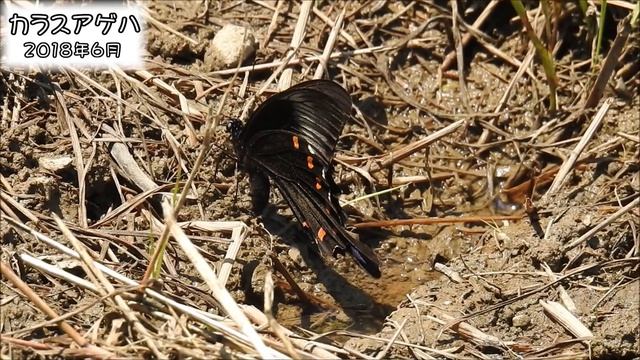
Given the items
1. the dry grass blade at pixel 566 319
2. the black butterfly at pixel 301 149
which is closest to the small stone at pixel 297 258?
the black butterfly at pixel 301 149

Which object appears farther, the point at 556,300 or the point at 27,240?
the point at 556,300

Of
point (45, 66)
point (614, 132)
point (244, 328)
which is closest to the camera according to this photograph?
point (244, 328)

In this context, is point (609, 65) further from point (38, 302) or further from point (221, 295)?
point (38, 302)

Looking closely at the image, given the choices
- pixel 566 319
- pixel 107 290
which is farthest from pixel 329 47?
pixel 107 290

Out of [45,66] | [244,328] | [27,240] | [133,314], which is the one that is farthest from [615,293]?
[45,66]

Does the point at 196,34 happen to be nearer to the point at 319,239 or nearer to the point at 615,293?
the point at 319,239
